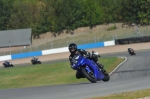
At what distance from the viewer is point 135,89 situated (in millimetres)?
11062

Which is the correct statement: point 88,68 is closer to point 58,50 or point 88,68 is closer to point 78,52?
point 78,52

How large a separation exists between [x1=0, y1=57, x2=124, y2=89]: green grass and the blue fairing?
36.0 ft

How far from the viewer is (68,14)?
91688mm

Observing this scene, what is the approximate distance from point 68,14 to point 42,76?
2407 inches

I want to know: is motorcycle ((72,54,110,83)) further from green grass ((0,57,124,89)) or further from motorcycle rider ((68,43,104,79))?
green grass ((0,57,124,89))

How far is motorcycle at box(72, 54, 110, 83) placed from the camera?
1488 centimetres

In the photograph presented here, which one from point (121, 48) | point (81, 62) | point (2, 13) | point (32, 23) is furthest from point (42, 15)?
point (81, 62)

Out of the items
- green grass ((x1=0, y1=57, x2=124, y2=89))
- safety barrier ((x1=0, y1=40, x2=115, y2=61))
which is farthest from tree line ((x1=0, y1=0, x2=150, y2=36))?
green grass ((x1=0, y1=57, x2=124, y2=89))

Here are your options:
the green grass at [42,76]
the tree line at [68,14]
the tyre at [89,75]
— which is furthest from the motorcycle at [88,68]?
the tree line at [68,14]

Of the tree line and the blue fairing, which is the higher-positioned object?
the tree line

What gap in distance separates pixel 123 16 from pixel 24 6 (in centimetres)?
2524

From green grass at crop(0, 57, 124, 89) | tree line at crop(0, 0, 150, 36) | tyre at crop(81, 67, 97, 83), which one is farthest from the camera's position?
tree line at crop(0, 0, 150, 36)

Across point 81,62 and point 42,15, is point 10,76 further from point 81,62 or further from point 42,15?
point 42,15

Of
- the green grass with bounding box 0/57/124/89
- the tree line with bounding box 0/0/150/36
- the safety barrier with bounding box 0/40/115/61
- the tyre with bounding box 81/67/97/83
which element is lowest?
the green grass with bounding box 0/57/124/89
